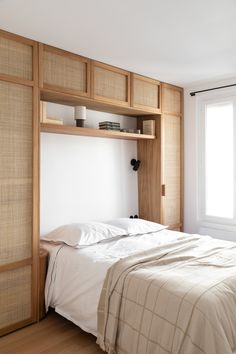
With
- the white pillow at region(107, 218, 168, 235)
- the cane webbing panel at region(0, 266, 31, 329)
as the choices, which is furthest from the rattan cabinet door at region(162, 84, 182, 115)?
the cane webbing panel at region(0, 266, 31, 329)

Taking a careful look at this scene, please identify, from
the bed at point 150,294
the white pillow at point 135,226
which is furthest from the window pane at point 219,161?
the bed at point 150,294

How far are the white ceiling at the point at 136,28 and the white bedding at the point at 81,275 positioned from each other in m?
1.78

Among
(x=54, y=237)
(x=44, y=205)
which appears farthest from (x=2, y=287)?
(x=44, y=205)

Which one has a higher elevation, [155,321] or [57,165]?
[57,165]

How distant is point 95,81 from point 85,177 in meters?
1.04

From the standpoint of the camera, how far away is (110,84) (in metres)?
3.18

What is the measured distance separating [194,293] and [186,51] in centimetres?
211

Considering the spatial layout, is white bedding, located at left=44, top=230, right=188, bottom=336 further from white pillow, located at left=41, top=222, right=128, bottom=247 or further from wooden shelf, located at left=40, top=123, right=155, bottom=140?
wooden shelf, located at left=40, top=123, right=155, bottom=140

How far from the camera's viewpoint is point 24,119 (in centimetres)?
253

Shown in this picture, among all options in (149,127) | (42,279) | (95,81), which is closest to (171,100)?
(149,127)

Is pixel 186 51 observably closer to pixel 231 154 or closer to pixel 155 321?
pixel 231 154

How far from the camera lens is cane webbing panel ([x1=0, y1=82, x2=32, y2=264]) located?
94.5 inches

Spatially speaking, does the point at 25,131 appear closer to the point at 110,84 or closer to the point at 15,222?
the point at 15,222

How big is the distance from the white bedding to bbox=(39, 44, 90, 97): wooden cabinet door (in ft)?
4.74
